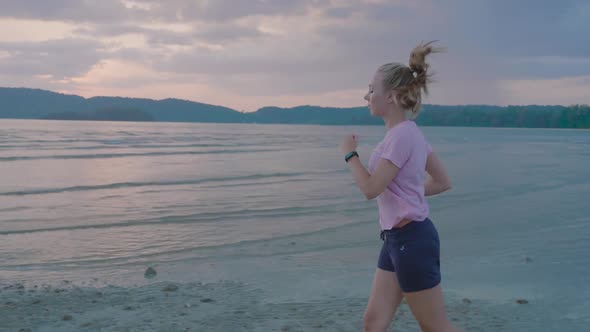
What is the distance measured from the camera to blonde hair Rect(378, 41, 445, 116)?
285 centimetres

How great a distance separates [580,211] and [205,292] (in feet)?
29.6

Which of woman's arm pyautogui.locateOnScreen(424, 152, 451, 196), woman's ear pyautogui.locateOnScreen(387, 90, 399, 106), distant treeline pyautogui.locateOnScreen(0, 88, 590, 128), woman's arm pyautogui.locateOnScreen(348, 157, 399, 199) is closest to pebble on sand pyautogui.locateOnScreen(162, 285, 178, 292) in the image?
woman's arm pyautogui.locateOnScreen(424, 152, 451, 196)

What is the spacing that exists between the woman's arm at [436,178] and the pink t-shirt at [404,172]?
30 centimetres

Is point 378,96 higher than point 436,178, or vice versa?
point 378,96

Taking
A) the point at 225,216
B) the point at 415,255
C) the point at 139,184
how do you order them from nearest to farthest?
1. the point at 415,255
2. the point at 225,216
3. the point at 139,184

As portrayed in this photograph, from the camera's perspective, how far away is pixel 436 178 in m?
3.30

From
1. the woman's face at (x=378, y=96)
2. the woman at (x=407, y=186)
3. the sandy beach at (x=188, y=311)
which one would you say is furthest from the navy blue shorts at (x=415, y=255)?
the sandy beach at (x=188, y=311)

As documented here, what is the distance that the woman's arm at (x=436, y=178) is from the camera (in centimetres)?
323

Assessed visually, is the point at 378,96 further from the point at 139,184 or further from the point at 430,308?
the point at 139,184

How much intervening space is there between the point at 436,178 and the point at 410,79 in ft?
2.24

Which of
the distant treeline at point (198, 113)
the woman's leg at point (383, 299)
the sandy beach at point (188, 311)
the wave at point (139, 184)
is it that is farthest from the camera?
the distant treeline at point (198, 113)

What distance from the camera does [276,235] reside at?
9469mm

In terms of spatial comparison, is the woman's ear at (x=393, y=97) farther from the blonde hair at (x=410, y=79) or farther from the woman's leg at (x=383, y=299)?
the woman's leg at (x=383, y=299)

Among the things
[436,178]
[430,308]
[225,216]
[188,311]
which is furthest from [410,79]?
[225,216]
